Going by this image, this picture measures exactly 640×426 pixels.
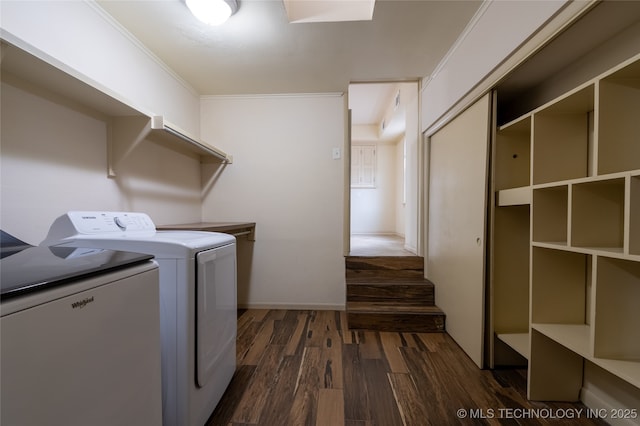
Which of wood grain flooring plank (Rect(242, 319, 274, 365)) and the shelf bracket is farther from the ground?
the shelf bracket

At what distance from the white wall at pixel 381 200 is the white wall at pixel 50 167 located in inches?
168

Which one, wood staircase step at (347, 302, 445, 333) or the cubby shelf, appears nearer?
the cubby shelf

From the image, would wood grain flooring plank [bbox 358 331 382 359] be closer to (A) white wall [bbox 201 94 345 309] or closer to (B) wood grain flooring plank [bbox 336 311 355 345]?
(B) wood grain flooring plank [bbox 336 311 355 345]

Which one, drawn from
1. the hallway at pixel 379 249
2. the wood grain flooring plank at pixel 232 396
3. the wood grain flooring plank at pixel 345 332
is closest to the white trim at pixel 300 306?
the wood grain flooring plank at pixel 345 332

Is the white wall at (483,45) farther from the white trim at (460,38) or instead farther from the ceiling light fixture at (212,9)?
the ceiling light fixture at (212,9)

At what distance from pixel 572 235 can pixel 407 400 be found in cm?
113

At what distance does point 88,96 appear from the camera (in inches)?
45.9

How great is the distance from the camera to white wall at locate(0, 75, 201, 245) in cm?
100

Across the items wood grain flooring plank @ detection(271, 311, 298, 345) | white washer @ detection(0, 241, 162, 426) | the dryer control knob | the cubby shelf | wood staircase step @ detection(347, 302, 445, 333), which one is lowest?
wood grain flooring plank @ detection(271, 311, 298, 345)

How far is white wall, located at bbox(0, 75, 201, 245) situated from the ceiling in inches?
28.5

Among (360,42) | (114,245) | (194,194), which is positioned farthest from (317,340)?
(360,42)

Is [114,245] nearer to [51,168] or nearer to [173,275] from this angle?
[173,275]

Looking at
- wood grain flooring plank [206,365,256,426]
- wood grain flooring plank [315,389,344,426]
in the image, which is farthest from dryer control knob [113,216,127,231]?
wood grain flooring plank [315,389,344,426]

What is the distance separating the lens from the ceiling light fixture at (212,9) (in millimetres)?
1283
